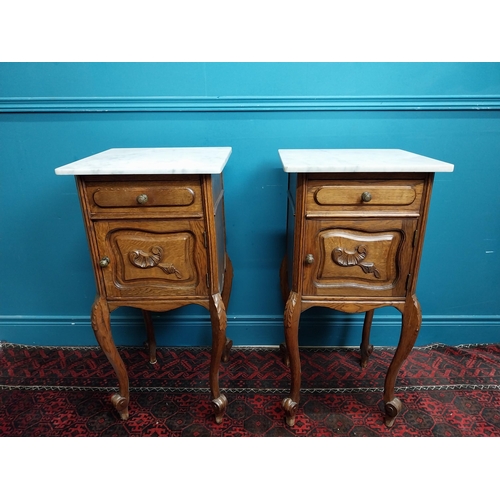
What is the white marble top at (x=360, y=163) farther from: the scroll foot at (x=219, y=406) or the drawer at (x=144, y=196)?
the scroll foot at (x=219, y=406)

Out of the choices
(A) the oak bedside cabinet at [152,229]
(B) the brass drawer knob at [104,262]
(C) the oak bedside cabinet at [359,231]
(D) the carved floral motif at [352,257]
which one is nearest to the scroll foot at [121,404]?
(A) the oak bedside cabinet at [152,229]

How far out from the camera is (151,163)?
43.3 inches

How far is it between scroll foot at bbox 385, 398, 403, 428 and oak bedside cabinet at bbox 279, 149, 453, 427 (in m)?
0.22

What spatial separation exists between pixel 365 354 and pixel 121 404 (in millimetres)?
1132

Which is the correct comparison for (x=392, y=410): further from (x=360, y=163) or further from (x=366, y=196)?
(x=360, y=163)

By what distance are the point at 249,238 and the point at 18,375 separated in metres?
1.32

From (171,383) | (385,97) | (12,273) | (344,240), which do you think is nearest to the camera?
(344,240)

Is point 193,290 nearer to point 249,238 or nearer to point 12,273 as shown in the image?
point 249,238

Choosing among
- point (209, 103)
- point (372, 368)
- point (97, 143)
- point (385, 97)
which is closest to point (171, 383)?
point (372, 368)

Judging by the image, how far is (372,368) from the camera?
5.52ft

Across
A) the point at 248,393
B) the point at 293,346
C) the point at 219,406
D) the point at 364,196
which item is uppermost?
the point at 364,196

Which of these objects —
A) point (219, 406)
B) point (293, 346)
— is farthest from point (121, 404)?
point (293, 346)

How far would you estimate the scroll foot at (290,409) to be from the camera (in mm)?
1328

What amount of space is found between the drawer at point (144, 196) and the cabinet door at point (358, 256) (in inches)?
15.6
